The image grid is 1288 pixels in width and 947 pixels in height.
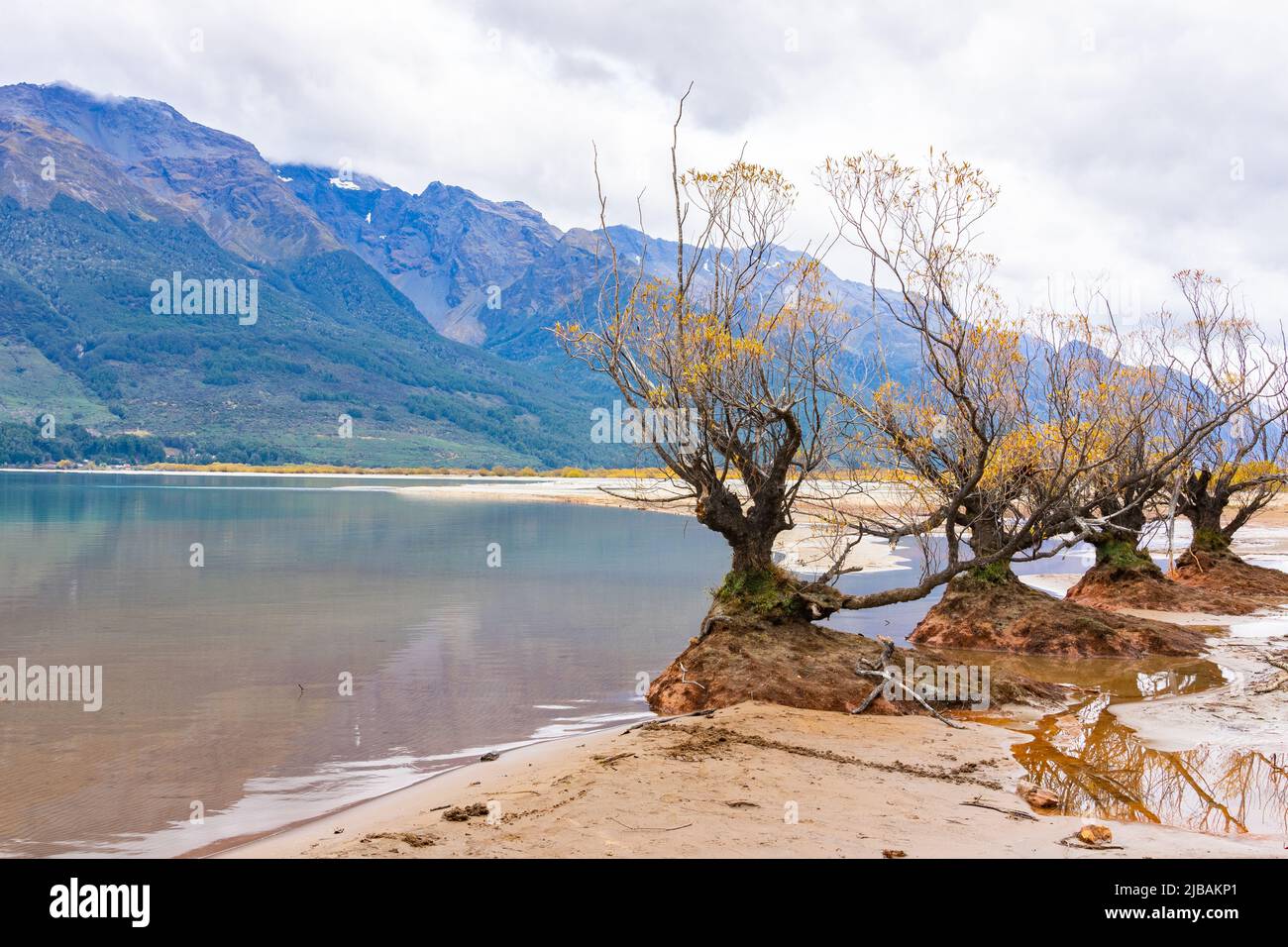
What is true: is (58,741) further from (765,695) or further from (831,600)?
(831,600)

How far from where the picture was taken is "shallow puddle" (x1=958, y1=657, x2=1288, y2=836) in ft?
26.6

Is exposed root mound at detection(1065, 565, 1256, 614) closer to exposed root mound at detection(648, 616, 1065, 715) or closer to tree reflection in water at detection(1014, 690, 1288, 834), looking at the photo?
exposed root mound at detection(648, 616, 1065, 715)

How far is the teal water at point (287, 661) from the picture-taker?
954cm

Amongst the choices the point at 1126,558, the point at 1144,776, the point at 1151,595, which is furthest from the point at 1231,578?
the point at 1144,776

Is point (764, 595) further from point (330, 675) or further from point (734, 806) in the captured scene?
point (330, 675)

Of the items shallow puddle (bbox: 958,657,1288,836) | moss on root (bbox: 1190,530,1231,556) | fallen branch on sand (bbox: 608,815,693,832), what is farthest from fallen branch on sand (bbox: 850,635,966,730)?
moss on root (bbox: 1190,530,1231,556)

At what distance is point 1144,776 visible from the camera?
31.3 feet

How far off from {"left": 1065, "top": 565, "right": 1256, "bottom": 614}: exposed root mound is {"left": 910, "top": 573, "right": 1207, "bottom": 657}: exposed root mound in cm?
334

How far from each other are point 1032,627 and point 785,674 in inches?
319

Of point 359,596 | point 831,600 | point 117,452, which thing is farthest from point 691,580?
point 117,452

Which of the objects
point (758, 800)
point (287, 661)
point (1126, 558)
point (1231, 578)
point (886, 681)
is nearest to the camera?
point (758, 800)

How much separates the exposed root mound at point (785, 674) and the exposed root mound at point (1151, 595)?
11.2 metres

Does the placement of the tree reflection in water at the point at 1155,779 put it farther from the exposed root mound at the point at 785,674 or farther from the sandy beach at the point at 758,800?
the exposed root mound at the point at 785,674

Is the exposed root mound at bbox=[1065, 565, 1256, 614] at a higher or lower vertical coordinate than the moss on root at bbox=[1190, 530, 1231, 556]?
lower
